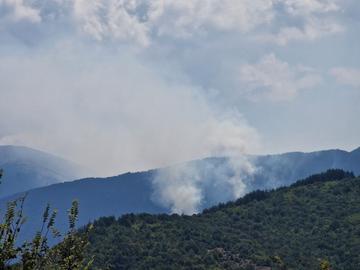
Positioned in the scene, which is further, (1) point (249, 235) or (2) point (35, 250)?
(1) point (249, 235)

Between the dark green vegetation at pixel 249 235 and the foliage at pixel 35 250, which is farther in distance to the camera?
the dark green vegetation at pixel 249 235

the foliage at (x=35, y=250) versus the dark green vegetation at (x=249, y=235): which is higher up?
the dark green vegetation at (x=249, y=235)

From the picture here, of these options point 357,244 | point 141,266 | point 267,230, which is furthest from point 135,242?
point 357,244

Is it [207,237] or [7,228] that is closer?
[7,228]

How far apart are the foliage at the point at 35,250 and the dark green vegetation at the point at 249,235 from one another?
99.0m

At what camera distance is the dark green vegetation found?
136125 mm

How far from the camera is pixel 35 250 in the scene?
70.4ft

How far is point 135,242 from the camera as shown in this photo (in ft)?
489

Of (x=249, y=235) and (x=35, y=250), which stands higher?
(x=249, y=235)

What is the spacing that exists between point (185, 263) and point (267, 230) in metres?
35.4

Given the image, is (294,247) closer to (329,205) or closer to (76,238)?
(329,205)

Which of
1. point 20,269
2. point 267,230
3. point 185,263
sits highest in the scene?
point 267,230

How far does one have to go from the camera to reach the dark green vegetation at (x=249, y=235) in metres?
136

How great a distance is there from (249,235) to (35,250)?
141 m
